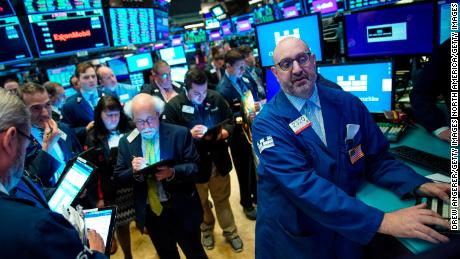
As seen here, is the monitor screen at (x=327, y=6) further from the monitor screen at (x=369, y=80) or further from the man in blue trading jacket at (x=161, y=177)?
the man in blue trading jacket at (x=161, y=177)

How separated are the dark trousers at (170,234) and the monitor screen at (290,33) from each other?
1.91 metres

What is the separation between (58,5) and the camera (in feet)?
13.2

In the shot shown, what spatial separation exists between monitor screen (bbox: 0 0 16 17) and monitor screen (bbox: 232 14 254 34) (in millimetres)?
10018

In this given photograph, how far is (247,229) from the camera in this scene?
3.30 meters

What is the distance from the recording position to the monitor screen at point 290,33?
2.74m

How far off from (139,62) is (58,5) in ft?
8.73

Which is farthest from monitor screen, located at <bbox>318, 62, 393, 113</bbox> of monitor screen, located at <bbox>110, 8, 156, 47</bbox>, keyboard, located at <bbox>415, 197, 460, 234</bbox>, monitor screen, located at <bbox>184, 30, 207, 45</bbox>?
monitor screen, located at <bbox>184, 30, 207, 45</bbox>

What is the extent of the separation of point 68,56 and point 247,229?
3.60 meters

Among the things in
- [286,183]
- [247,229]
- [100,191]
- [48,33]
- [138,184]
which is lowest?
[247,229]

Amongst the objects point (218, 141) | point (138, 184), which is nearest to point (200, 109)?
point (218, 141)

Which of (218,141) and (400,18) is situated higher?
(400,18)

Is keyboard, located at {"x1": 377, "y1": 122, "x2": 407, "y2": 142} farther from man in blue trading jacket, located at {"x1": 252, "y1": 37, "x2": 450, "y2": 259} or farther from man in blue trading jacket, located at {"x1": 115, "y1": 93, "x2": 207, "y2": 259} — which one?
man in blue trading jacket, located at {"x1": 115, "y1": 93, "x2": 207, "y2": 259}

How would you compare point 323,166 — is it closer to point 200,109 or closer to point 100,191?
point 200,109

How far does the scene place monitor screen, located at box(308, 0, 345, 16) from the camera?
4531 mm
